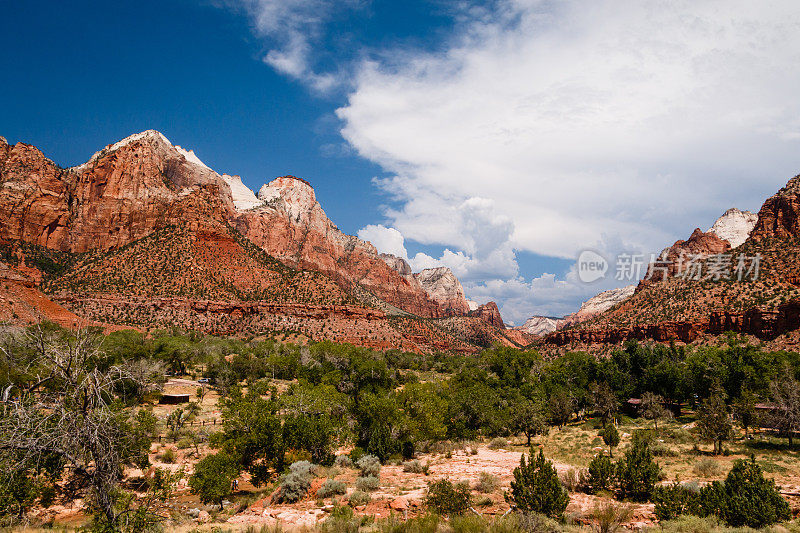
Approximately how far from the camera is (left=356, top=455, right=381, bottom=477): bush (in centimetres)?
1870

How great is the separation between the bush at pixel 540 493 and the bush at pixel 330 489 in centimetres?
692

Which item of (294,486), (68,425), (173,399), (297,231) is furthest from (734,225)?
(68,425)

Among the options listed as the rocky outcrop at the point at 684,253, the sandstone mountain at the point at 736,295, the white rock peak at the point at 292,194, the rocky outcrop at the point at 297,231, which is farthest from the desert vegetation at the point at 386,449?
the white rock peak at the point at 292,194

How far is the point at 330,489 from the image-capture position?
15.5 meters

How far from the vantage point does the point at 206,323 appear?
7856cm

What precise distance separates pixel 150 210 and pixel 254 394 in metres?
90.7

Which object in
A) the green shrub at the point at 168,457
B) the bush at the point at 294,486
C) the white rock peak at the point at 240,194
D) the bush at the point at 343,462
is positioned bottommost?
the green shrub at the point at 168,457

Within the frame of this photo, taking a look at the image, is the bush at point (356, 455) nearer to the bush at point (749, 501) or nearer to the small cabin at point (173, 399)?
the bush at point (749, 501)

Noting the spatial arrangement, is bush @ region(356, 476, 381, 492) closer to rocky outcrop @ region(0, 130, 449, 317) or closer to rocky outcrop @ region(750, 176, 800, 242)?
rocky outcrop @ region(750, 176, 800, 242)

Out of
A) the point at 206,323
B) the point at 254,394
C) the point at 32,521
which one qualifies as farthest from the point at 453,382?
the point at 206,323

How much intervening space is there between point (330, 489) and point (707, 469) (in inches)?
679

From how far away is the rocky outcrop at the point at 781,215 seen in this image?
226 ft

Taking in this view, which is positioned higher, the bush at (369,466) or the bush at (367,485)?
the bush at (367,485)

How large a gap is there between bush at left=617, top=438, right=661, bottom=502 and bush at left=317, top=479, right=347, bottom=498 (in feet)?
36.0
